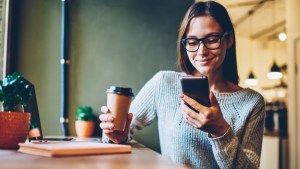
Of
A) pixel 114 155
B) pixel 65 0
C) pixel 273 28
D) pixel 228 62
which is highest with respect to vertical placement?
pixel 273 28

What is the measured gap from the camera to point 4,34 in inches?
70.1

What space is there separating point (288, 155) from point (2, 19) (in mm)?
4583

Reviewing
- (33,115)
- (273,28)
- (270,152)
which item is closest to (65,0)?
(33,115)

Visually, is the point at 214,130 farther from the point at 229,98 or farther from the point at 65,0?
the point at 65,0

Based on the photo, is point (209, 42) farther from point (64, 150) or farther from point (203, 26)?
point (64, 150)

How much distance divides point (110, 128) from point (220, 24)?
66 cm

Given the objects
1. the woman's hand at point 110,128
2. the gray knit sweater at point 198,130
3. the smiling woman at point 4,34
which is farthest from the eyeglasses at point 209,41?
the smiling woman at point 4,34

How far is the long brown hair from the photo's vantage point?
1524 mm

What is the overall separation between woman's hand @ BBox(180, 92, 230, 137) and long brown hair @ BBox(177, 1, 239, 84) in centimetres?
45

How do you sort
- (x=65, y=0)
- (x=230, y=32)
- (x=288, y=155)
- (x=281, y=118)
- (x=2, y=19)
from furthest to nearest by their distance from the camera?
1. (x=281, y=118)
2. (x=288, y=155)
3. (x=65, y=0)
4. (x=2, y=19)
5. (x=230, y=32)

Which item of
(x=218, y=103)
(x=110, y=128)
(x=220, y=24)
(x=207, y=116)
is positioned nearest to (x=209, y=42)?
(x=220, y=24)

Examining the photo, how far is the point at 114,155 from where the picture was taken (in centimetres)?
101

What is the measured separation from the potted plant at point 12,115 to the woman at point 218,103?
27cm

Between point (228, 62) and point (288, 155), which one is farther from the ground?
point (228, 62)
